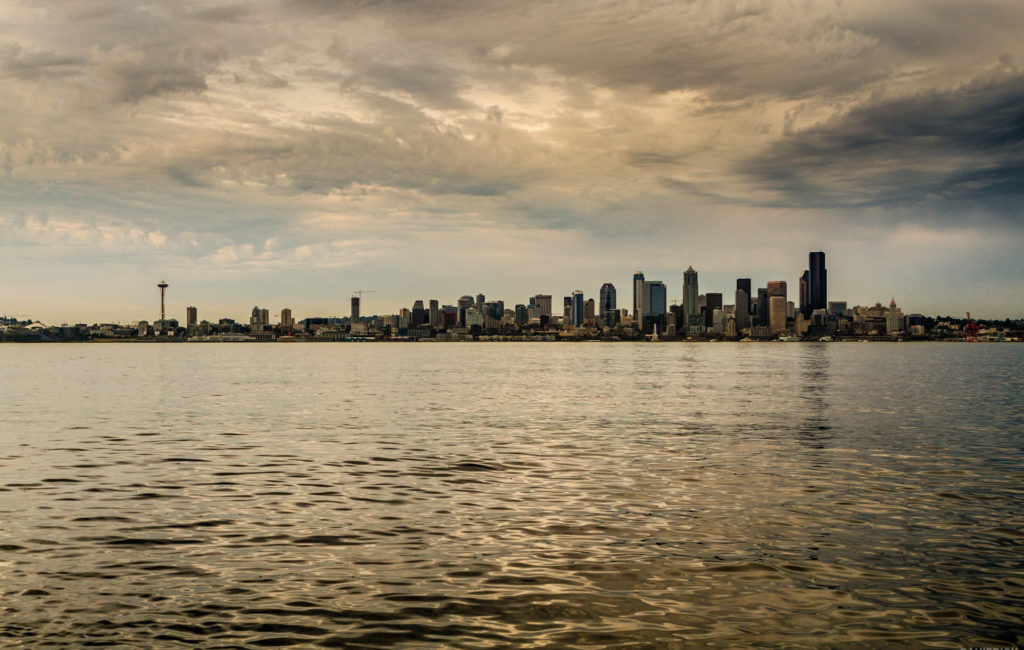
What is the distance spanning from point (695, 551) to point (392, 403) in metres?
54.8

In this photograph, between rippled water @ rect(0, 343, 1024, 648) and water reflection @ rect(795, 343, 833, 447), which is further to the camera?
water reflection @ rect(795, 343, 833, 447)

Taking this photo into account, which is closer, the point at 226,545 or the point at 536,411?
the point at 226,545

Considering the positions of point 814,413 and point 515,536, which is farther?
point 814,413

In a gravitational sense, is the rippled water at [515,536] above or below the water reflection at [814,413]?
above

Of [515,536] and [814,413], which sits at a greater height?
[515,536]

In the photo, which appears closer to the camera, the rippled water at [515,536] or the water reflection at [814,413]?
the rippled water at [515,536]

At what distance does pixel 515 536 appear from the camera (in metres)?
22.0

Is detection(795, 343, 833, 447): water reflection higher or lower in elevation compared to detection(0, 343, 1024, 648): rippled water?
lower

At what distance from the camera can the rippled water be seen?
15102 millimetres

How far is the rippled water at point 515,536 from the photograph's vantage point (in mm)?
15102

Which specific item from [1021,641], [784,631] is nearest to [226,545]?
[784,631]

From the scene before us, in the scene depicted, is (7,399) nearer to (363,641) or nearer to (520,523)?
(520,523)

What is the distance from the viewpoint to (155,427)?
53.0 m

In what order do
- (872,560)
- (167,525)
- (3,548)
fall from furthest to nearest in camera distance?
(167,525), (3,548), (872,560)
